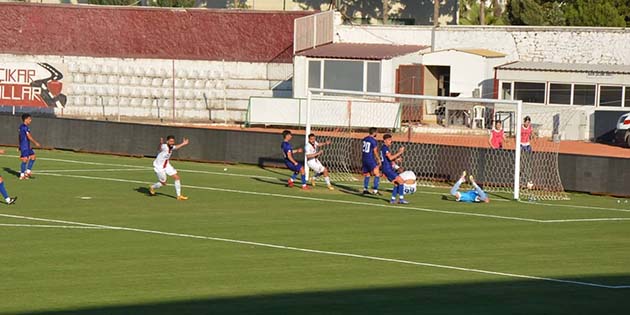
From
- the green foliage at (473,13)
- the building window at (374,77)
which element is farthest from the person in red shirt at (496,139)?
the green foliage at (473,13)

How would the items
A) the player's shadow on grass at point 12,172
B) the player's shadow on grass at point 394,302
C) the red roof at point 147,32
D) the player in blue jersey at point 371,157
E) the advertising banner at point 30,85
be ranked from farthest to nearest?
1. the red roof at point 147,32
2. the advertising banner at point 30,85
3. the player's shadow on grass at point 12,172
4. the player in blue jersey at point 371,157
5. the player's shadow on grass at point 394,302

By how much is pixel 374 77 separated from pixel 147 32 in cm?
1326

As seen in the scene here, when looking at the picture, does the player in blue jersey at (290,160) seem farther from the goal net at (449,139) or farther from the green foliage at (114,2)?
the green foliage at (114,2)

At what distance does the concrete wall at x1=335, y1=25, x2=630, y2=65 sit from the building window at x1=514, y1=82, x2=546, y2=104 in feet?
10.1

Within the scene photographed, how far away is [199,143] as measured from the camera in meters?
42.8

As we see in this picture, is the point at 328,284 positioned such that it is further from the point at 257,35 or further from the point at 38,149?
the point at 257,35

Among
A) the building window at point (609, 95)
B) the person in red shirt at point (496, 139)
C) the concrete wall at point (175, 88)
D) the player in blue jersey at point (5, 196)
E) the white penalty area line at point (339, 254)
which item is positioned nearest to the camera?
the white penalty area line at point (339, 254)

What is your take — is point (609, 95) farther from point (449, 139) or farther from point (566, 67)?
point (449, 139)

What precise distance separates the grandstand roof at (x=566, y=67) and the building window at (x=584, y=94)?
0.77 meters

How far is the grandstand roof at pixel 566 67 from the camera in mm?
54844

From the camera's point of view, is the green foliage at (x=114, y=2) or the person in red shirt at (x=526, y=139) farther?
the green foliage at (x=114, y=2)

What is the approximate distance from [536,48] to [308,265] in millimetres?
40571

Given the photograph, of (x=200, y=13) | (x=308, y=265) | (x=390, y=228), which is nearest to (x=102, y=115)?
(x=200, y=13)

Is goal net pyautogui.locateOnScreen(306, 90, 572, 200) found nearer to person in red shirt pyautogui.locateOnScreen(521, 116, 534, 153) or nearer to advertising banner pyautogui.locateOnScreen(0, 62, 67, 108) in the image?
person in red shirt pyautogui.locateOnScreen(521, 116, 534, 153)
